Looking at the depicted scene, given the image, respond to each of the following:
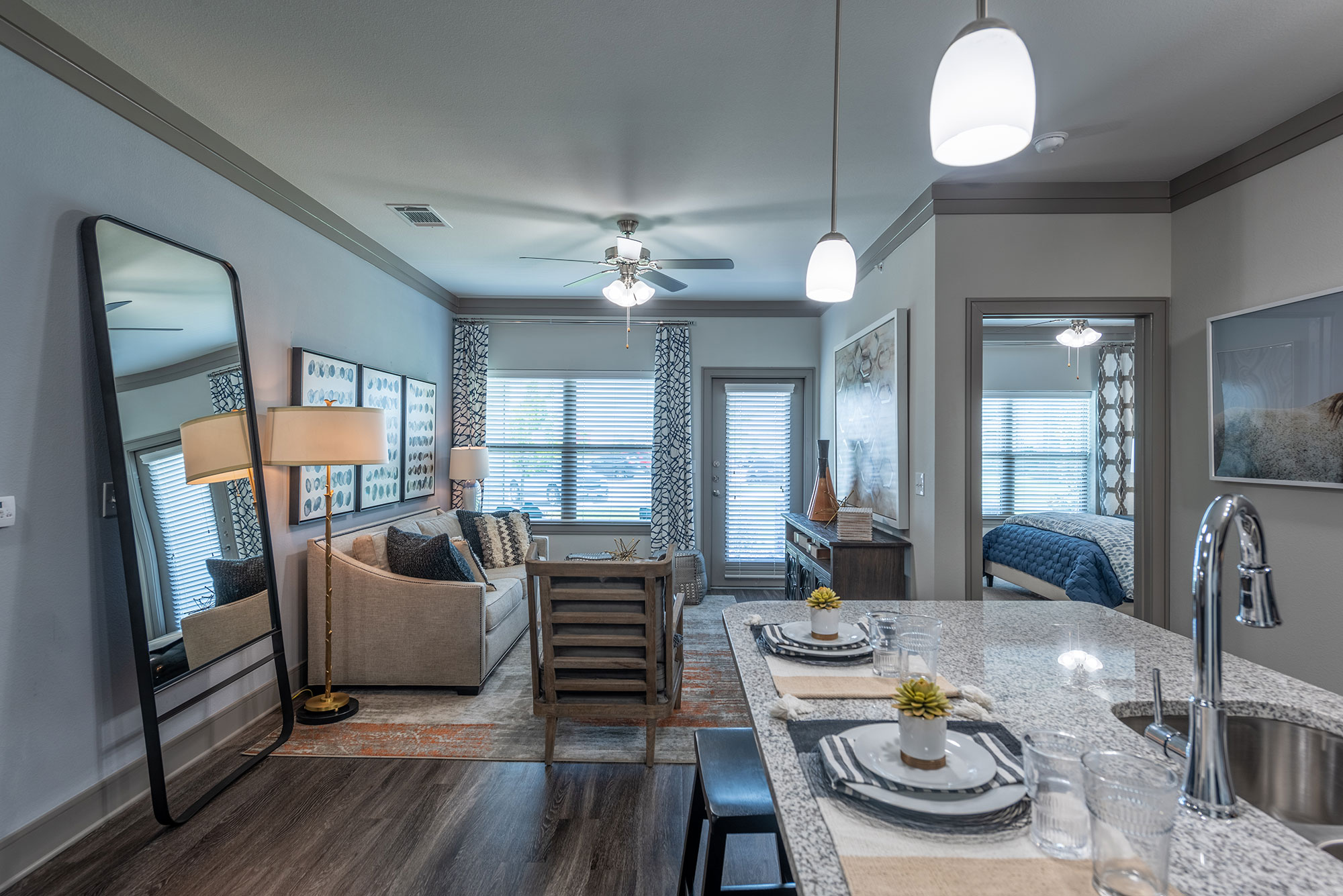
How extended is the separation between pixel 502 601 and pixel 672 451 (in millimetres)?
2293

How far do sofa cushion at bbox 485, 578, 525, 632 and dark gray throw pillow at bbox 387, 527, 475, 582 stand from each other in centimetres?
23

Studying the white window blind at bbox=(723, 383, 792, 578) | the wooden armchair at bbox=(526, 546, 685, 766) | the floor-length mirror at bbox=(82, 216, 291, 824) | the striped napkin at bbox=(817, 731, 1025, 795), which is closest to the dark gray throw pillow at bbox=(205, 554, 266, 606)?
the floor-length mirror at bbox=(82, 216, 291, 824)

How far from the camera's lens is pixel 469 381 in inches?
227

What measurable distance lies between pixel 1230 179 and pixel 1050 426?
152 inches

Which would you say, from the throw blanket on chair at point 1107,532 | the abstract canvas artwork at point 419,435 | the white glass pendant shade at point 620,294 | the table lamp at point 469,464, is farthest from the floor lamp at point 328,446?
the throw blanket on chair at point 1107,532

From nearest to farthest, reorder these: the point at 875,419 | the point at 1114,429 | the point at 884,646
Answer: the point at 884,646 < the point at 875,419 < the point at 1114,429

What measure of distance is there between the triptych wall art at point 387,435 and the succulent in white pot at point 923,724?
3.15 meters

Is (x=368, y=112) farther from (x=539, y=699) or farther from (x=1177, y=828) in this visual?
(x=1177, y=828)

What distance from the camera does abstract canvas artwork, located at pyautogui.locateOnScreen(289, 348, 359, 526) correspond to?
11.2 feet

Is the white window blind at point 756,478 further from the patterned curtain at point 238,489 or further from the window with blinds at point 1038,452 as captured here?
the patterned curtain at point 238,489

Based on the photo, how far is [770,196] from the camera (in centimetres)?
344

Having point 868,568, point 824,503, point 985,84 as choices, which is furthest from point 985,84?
point 824,503

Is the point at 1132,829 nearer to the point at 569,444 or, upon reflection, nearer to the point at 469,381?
the point at 569,444

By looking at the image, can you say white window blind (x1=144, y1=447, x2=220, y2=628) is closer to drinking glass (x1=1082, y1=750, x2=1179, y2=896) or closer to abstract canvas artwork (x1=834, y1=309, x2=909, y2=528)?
drinking glass (x1=1082, y1=750, x2=1179, y2=896)
